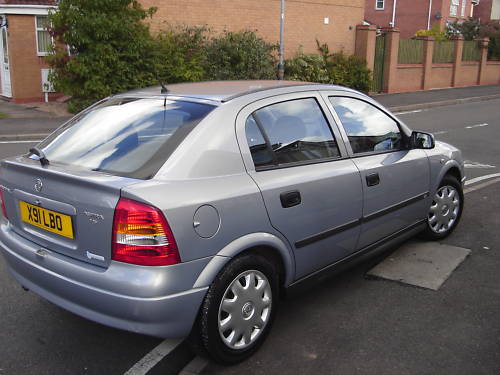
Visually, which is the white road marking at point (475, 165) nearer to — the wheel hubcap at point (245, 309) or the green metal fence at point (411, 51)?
the wheel hubcap at point (245, 309)

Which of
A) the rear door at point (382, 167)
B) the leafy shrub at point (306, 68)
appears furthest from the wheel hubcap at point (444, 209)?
the leafy shrub at point (306, 68)

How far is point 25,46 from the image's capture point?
17.7m

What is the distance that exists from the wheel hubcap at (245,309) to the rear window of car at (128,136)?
823mm

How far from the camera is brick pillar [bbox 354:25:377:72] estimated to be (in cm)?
2345

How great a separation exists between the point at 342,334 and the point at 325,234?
0.65 meters

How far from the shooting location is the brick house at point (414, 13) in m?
44.3

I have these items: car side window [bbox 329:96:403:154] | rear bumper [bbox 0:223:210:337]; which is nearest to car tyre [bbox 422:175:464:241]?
car side window [bbox 329:96:403:154]

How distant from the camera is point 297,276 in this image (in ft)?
11.5

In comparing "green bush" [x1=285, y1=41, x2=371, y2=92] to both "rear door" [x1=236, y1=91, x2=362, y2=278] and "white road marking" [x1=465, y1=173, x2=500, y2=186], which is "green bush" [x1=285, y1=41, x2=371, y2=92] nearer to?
"white road marking" [x1=465, y1=173, x2=500, y2=186]

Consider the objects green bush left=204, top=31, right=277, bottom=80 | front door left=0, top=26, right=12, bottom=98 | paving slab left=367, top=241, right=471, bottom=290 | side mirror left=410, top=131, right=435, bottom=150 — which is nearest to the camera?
paving slab left=367, top=241, right=471, bottom=290

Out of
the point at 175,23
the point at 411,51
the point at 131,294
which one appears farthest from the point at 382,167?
the point at 411,51

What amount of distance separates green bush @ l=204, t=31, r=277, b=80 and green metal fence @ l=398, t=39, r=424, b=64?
27.1 feet

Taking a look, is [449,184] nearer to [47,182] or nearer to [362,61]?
[47,182]

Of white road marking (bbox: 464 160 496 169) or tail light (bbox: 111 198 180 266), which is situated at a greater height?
tail light (bbox: 111 198 180 266)
